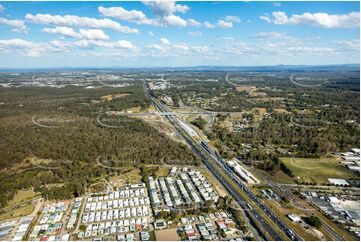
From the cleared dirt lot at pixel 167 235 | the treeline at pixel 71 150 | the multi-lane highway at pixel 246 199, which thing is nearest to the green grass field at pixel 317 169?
the multi-lane highway at pixel 246 199

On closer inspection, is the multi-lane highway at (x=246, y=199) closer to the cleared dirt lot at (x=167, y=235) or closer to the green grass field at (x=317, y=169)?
the cleared dirt lot at (x=167, y=235)

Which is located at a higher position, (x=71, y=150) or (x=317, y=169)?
(x=71, y=150)

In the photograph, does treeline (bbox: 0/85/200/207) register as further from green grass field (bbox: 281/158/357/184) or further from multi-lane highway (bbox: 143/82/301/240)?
green grass field (bbox: 281/158/357/184)

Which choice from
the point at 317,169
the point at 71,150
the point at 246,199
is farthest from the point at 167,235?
the point at 71,150

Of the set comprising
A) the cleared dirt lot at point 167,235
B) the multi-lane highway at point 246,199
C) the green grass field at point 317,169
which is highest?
the green grass field at point 317,169

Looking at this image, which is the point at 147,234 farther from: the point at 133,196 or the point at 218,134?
the point at 218,134

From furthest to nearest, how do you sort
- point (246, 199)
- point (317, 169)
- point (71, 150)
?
point (71, 150) → point (317, 169) → point (246, 199)

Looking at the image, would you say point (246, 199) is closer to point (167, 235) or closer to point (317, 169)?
point (167, 235)
